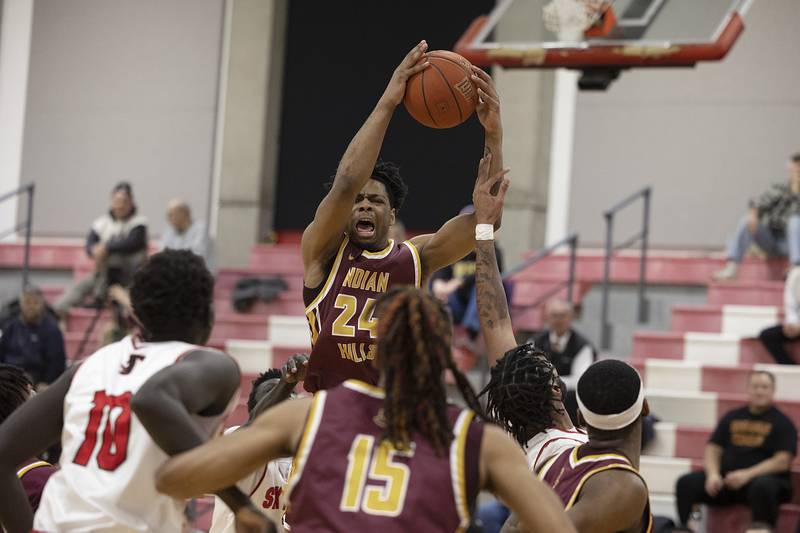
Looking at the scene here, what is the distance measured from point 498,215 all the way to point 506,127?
8177mm

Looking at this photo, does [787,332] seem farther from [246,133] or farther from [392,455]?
[392,455]

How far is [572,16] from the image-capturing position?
10227mm

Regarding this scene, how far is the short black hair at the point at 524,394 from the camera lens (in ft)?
13.7

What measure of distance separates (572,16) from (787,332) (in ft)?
9.78

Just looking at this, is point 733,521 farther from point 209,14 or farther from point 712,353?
point 209,14

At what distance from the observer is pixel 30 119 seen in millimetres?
14797

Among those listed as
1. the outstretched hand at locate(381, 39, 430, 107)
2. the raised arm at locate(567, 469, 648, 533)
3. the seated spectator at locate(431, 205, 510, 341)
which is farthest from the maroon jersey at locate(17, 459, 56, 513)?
the seated spectator at locate(431, 205, 510, 341)

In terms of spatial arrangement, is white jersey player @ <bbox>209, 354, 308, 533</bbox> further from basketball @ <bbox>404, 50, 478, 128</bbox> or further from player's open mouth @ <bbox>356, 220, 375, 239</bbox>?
basketball @ <bbox>404, 50, 478, 128</bbox>

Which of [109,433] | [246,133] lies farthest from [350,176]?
[246,133]

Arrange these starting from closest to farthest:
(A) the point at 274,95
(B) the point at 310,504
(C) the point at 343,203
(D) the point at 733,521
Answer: (B) the point at 310,504
(C) the point at 343,203
(D) the point at 733,521
(A) the point at 274,95

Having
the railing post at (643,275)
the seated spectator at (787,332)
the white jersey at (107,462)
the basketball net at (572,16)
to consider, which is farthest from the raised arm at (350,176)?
the railing post at (643,275)

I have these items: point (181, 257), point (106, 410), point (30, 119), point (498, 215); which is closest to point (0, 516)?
point (106, 410)

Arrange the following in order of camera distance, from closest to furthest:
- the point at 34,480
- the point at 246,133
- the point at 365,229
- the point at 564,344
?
the point at 34,480 < the point at 365,229 < the point at 564,344 < the point at 246,133

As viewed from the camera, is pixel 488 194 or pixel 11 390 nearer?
pixel 11 390
